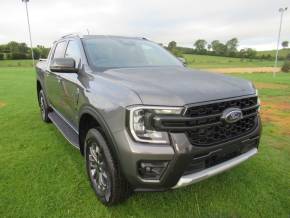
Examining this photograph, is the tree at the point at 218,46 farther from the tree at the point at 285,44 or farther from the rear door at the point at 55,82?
the rear door at the point at 55,82

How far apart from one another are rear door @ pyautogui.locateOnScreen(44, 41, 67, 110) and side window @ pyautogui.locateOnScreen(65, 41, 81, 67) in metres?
0.35

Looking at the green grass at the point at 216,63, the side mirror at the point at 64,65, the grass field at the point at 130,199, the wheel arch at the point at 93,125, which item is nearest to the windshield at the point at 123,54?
the side mirror at the point at 64,65

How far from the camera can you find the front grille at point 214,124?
2400 mm

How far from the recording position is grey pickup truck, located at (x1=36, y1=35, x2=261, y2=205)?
Answer: 2.35 m

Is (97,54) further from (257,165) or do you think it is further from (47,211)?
(257,165)

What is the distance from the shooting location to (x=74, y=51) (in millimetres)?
4043

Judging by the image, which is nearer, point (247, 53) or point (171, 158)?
point (171, 158)

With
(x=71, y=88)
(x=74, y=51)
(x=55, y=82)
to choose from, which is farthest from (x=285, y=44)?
(x=71, y=88)

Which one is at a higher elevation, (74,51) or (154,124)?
(74,51)

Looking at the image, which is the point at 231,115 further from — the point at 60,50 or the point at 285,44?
the point at 285,44

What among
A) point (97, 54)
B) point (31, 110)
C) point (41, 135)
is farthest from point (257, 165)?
point (31, 110)

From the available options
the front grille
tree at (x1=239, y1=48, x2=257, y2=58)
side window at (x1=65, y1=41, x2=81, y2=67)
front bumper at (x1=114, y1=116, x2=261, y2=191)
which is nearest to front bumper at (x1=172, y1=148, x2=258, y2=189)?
front bumper at (x1=114, y1=116, x2=261, y2=191)

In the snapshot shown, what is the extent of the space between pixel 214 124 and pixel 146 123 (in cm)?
63

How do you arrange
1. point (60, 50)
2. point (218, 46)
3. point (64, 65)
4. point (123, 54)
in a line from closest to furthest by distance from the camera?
1. point (64, 65)
2. point (123, 54)
3. point (60, 50)
4. point (218, 46)
